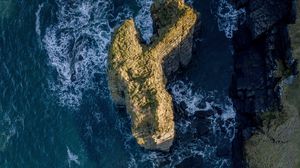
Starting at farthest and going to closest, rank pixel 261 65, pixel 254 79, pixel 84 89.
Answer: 1. pixel 84 89
2. pixel 261 65
3. pixel 254 79

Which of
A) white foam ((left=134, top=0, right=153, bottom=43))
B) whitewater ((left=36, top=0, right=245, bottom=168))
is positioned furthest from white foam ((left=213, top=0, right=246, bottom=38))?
white foam ((left=134, top=0, right=153, bottom=43))

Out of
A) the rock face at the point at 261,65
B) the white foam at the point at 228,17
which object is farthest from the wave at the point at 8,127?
the white foam at the point at 228,17

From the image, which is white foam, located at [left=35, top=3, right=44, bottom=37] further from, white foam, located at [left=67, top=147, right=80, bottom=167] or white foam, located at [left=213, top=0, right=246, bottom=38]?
white foam, located at [left=213, top=0, right=246, bottom=38]

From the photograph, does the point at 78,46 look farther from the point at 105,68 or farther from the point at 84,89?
the point at 84,89

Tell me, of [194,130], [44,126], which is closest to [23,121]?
[44,126]

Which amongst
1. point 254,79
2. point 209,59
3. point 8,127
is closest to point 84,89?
point 8,127
